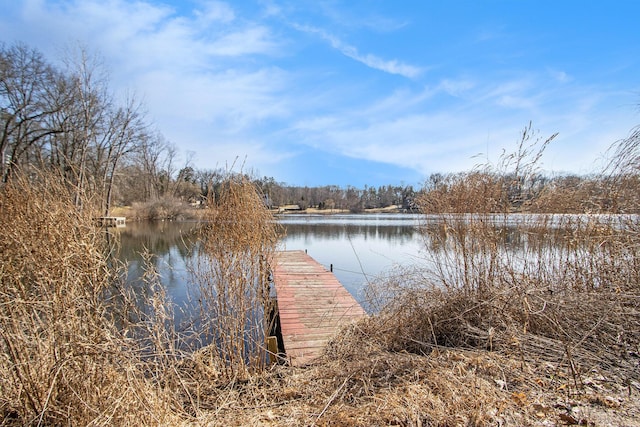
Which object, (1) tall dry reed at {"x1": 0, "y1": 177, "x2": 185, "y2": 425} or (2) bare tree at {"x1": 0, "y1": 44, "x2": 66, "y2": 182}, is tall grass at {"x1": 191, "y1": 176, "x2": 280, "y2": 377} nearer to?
(1) tall dry reed at {"x1": 0, "y1": 177, "x2": 185, "y2": 425}

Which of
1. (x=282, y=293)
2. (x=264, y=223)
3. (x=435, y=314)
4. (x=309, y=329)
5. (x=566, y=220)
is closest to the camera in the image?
(x=264, y=223)

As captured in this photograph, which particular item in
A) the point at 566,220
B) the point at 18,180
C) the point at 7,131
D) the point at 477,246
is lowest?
the point at 477,246

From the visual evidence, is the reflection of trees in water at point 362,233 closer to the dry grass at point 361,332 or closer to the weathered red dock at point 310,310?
the weathered red dock at point 310,310

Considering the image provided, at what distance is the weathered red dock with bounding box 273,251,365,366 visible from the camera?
4242 mm

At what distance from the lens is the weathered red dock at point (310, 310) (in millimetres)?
4242

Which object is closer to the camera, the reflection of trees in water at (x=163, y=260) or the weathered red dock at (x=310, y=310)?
the weathered red dock at (x=310, y=310)

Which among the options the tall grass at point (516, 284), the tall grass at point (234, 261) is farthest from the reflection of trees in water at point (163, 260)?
the tall grass at point (516, 284)

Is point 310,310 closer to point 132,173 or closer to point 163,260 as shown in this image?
point 163,260

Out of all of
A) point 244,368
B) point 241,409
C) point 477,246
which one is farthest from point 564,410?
point 244,368

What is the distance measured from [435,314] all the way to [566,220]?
8.10ft

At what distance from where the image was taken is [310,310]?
5.71m

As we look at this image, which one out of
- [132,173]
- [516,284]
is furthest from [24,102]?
[516,284]

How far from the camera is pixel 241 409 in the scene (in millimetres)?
2740

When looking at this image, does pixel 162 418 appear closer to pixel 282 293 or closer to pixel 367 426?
pixel 367 426
